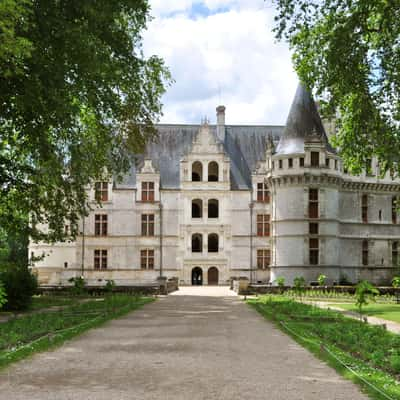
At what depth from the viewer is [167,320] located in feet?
55.7

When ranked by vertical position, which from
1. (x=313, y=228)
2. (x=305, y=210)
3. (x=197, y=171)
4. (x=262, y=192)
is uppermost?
(x=197, y=171)

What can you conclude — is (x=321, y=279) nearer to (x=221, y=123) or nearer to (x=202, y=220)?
(x=202, y=220)

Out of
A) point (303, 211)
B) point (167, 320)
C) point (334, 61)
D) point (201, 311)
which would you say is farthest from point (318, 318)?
point (303, 211)

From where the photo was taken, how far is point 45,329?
13.5m

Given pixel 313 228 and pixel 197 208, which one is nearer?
pixel 313 228

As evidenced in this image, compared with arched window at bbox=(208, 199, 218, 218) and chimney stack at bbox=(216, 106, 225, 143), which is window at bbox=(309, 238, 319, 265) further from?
chimney stack at bbox=(216, 106, 225, 143)

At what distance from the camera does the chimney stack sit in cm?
4841

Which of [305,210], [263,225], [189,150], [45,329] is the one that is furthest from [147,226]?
[45,329]

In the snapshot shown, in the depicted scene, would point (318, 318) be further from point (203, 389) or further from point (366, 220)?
point (366, 220)

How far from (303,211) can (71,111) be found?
22.3m

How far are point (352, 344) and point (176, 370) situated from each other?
12.7 ft

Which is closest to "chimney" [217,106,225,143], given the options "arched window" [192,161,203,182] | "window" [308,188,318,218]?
"arched window" [192,161,203,182]

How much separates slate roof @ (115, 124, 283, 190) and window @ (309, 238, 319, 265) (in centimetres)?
969

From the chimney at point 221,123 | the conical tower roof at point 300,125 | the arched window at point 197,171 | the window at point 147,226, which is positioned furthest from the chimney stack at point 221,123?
the conical tower roof at point 300,125
